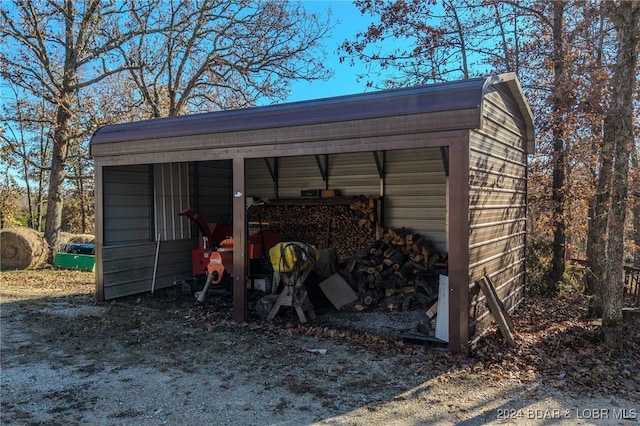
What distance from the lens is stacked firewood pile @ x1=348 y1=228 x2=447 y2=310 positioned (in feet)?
23.8

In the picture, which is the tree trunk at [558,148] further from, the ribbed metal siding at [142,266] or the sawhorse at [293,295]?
the ribbed metal siding at [142,266]

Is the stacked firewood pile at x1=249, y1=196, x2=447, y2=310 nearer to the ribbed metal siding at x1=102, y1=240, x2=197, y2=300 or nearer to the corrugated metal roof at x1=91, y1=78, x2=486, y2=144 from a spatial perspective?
the ribbed metal siding at x1=102, y1=240, x2=197, y2=300

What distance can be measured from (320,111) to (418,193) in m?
3.46

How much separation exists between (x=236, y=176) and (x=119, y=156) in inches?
95.9

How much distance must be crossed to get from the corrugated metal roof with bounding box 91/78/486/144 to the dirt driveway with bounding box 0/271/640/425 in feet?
8.85

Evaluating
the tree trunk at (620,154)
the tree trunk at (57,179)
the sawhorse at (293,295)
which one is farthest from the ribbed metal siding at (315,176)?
the tree trunk at (57,179)

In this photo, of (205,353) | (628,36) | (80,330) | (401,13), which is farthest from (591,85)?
(80,330)

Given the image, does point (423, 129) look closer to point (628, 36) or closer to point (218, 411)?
point (628, 36)

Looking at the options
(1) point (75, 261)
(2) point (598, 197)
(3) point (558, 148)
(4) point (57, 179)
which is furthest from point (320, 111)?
(4) point (57, 179)

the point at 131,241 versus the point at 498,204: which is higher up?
the point at 498,204

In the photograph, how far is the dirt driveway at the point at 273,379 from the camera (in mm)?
3543

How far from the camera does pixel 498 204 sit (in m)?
6.08

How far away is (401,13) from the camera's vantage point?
11.1 meters

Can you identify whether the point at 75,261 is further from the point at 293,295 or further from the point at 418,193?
the point at 418,193
